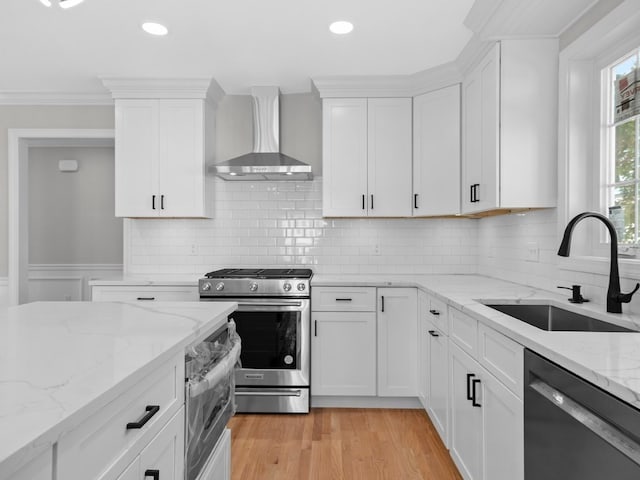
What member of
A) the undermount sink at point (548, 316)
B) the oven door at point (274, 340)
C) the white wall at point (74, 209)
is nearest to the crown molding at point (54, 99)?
the white wall at point (74, 209)

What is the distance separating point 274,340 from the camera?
3.07 metres

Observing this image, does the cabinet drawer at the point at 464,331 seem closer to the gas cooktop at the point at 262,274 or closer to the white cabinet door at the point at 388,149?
the gas cooktop at the point at 262,274

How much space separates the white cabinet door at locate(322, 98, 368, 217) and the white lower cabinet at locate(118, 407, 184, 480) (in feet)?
7.78

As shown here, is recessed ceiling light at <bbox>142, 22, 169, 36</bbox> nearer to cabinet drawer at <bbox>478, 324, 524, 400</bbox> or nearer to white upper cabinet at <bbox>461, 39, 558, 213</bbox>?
white upper cabinet at <bbox>461, 39, 558, 213</bbox>

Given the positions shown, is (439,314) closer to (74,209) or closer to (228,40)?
(228,40)

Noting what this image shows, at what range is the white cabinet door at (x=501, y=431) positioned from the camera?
1.42 meters

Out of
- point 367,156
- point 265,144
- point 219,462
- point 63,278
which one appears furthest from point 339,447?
point 63,278

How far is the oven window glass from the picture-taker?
10.1 feet

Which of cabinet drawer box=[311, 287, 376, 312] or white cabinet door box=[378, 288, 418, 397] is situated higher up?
cabinet drawer box=[311, 287, 376, 312]

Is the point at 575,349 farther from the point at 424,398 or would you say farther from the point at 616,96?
the point at 424,398

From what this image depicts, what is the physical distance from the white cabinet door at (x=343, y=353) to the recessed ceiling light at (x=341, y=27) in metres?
1.91

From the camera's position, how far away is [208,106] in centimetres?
360

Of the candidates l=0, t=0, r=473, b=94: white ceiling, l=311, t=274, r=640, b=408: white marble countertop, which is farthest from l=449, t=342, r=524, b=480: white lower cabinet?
l=0, t=0, r=473, b=94: white ceiling

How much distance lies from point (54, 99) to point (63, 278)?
2652 mm
